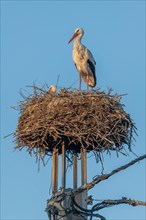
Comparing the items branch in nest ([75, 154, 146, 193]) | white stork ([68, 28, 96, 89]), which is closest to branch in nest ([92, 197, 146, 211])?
branch in nest ([75, 154, 146, 193])

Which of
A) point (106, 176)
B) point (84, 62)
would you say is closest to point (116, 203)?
point (106, 176)

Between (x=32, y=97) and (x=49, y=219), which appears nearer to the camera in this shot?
(x=49, y=219)

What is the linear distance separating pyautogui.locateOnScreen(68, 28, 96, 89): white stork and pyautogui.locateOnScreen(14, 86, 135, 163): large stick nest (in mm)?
2976

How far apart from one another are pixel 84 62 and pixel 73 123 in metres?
3.85

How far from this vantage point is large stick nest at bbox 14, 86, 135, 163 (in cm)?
899

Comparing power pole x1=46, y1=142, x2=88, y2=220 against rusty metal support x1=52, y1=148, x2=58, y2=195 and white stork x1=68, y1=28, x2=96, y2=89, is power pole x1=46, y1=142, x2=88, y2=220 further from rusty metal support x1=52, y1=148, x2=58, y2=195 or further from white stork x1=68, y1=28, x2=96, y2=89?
white stork x1=68, y1=28, x2=96, y2=89

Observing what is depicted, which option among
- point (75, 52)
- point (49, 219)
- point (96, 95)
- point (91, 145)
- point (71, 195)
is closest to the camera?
point (71, 195)

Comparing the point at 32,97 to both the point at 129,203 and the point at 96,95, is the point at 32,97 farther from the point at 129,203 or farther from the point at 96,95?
the point at 129,203

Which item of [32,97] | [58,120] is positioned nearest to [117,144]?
[58,120]

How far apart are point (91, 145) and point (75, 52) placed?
4.14 metres

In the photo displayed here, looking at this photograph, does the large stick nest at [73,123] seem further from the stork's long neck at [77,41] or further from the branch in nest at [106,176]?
the stork's long neck at [77,41]

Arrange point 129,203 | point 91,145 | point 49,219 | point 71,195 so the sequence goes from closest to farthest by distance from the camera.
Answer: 1. point 129,203
2. point 71,195
3. point 49,219
4. point 91,145

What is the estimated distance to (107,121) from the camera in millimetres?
9180

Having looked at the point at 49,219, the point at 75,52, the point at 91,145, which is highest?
the point at 75,52
